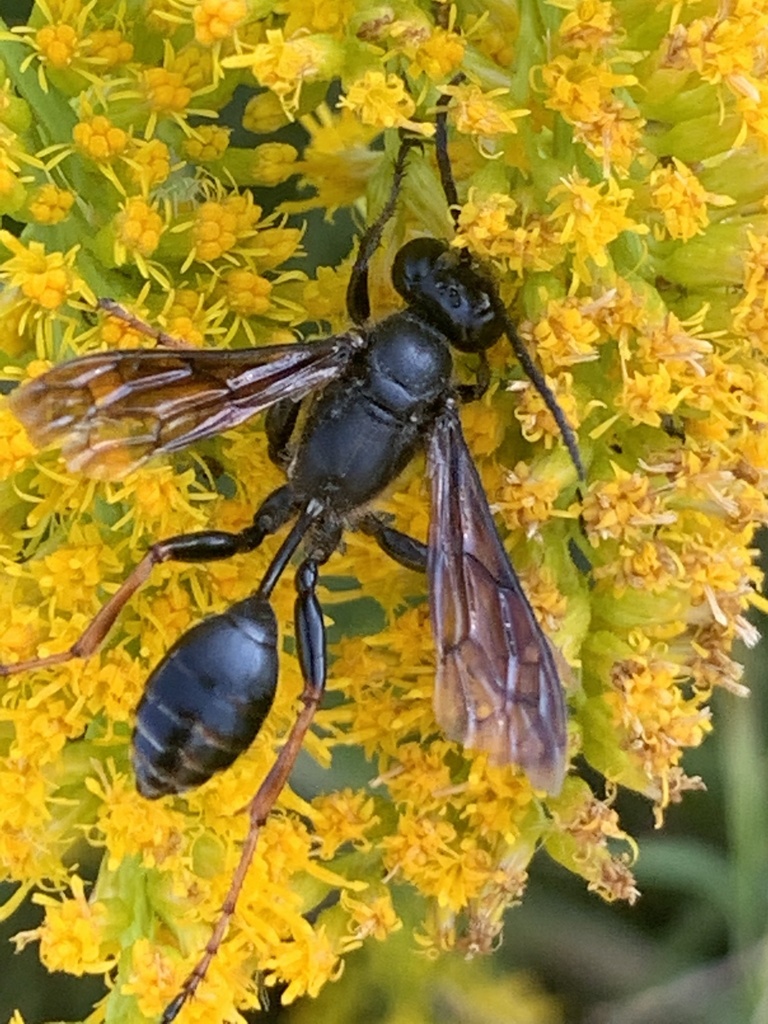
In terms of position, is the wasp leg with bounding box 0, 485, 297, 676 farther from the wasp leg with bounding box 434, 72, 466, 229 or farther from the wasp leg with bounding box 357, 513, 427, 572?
the wasp leg with bounding box 434, 72, 466, 229

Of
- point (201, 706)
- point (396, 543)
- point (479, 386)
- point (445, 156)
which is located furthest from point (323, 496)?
point (445, 156)

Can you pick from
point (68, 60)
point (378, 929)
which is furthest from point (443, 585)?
point (68, 60)

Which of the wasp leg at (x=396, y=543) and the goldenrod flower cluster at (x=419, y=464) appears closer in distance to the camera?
the goldenrod flower cluster at (x=419, y=464)

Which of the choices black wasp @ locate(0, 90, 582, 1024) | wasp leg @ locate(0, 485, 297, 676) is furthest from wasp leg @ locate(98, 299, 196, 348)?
wasp leg @ locate(0, 485, 297, 676)

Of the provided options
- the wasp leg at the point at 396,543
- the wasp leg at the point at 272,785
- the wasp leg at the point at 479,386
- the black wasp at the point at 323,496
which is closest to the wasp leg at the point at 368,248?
the black wasp at the point at 323,496

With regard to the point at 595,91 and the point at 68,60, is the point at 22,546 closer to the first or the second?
the point at 68,60

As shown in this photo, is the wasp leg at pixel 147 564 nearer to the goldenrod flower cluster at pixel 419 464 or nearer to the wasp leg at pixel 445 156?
the goldenrod flower cluster at pixel 419 464
